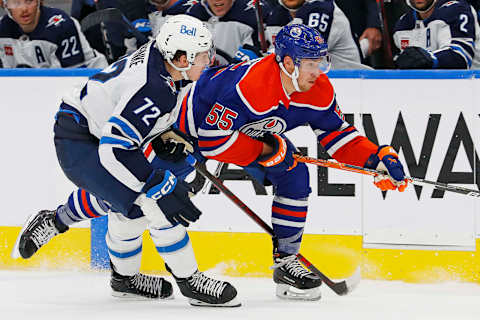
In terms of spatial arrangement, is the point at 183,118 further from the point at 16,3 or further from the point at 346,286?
the point at 16,3

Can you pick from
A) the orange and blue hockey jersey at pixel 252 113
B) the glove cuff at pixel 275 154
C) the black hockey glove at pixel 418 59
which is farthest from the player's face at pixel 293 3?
the glove cuff at pixel 275 154

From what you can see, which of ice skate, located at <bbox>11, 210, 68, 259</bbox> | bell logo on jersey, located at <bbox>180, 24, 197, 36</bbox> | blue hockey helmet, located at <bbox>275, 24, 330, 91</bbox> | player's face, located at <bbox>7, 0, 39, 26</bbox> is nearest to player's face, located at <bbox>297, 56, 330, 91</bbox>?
blue hockey helmet, located at <bbox>275, 24, 330, 91</bbox>

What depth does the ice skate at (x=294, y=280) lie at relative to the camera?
3309 mm

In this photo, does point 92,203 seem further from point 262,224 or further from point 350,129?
point 350,129

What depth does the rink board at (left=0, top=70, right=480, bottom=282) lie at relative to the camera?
366 cm

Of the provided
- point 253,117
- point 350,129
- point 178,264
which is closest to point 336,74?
point 350,129

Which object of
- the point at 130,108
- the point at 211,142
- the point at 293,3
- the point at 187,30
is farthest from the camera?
the point at 293,3

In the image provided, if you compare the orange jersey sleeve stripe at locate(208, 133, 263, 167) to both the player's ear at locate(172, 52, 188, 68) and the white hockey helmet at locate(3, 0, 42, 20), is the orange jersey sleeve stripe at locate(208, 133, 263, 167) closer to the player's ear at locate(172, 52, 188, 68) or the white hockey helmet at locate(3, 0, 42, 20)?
the player's ear at locate(172, 52, 188, 68)

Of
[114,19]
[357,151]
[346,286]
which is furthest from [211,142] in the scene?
[114,19]

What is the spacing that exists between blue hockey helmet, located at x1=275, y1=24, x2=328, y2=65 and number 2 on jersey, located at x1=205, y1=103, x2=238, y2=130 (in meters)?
0.29

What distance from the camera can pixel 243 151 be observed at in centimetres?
318

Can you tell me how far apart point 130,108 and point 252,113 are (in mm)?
581

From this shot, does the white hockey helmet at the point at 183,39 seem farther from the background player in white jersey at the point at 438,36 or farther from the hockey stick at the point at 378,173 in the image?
the background player in white jersey at the point at 438,36

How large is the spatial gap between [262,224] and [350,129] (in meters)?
0.53
